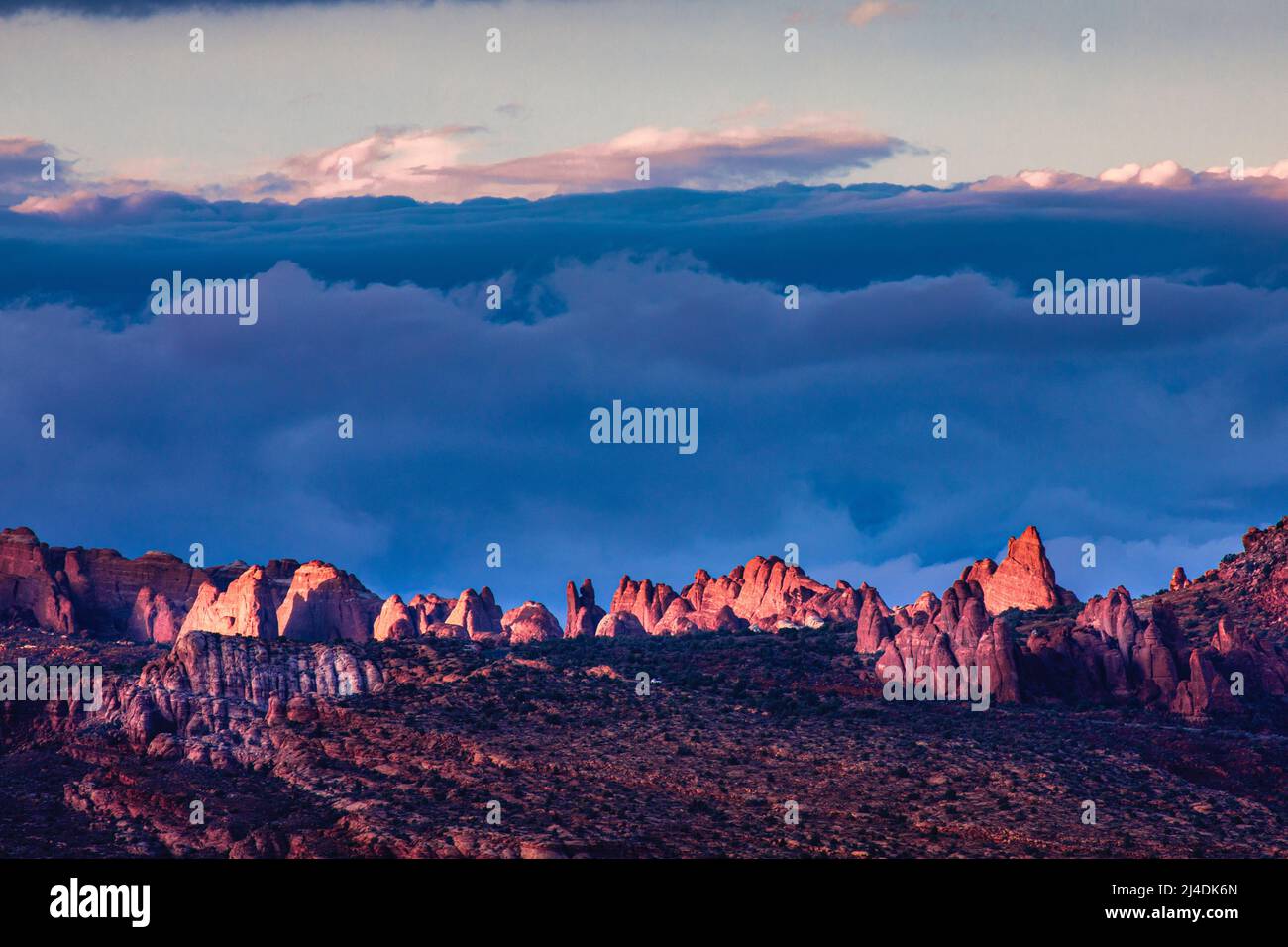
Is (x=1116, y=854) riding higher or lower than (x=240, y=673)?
lower

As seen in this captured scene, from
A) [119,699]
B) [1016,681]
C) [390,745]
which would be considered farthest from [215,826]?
[1016,681]

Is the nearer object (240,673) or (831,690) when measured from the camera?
(240,673)
